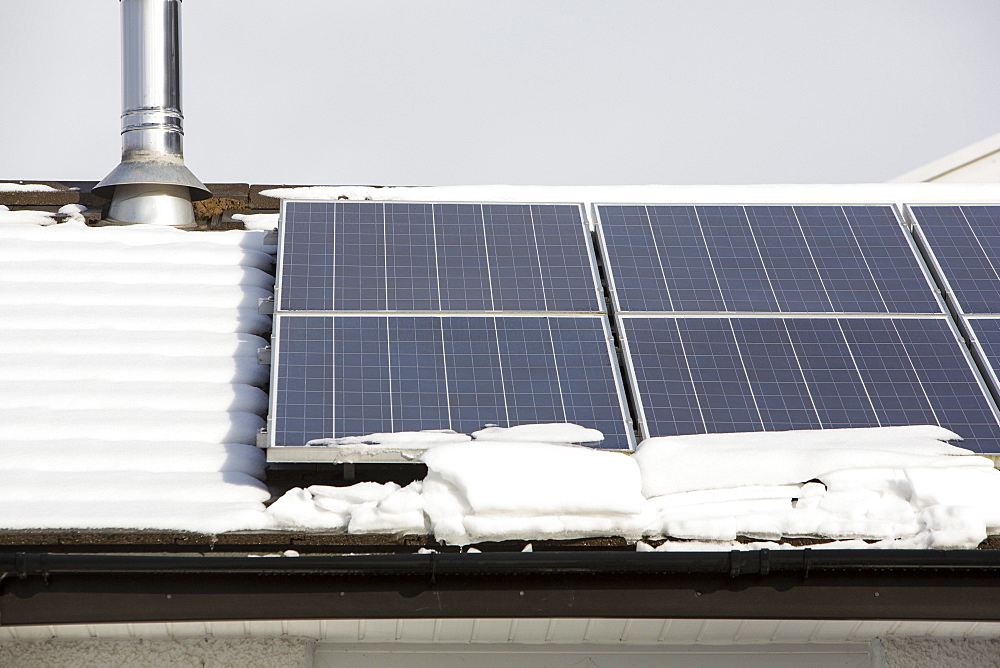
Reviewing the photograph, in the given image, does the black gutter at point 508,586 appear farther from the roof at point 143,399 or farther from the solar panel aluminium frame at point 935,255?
the solar panel aluminium frame at point 935,255

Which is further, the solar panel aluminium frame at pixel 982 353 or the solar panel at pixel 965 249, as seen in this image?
the solar panel at pixel 965 249

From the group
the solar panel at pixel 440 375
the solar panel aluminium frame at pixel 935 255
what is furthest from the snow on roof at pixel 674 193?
the solar panel at pixel 440 375

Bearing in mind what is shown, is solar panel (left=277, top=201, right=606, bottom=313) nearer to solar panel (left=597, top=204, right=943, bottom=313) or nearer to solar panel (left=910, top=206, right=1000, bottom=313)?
solar panel (left=597, top=204, right=943, bottom=313)

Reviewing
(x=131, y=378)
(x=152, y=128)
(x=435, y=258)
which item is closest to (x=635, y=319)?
(x=435, y=258)

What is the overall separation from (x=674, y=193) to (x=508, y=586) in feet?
17.5

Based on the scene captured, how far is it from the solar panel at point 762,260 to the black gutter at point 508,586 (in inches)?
83.3

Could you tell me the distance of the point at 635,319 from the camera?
20.6 feet

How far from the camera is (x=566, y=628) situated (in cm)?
501

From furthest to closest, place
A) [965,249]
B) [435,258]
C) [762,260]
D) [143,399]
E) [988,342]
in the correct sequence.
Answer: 1. [965,249]
2. [762,260]
3. [435,258]
4. [988,342]
5. [143,399]

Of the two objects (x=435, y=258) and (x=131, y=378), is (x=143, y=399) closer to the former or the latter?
(x=131, y=378)

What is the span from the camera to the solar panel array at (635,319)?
564 cm

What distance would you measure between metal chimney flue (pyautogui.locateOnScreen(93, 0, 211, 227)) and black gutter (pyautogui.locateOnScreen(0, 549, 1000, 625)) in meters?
4.53

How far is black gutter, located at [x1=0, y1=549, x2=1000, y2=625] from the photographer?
179 inches

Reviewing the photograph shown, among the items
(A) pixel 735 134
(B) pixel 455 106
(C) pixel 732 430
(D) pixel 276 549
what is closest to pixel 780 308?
(C) pixel 732 430
